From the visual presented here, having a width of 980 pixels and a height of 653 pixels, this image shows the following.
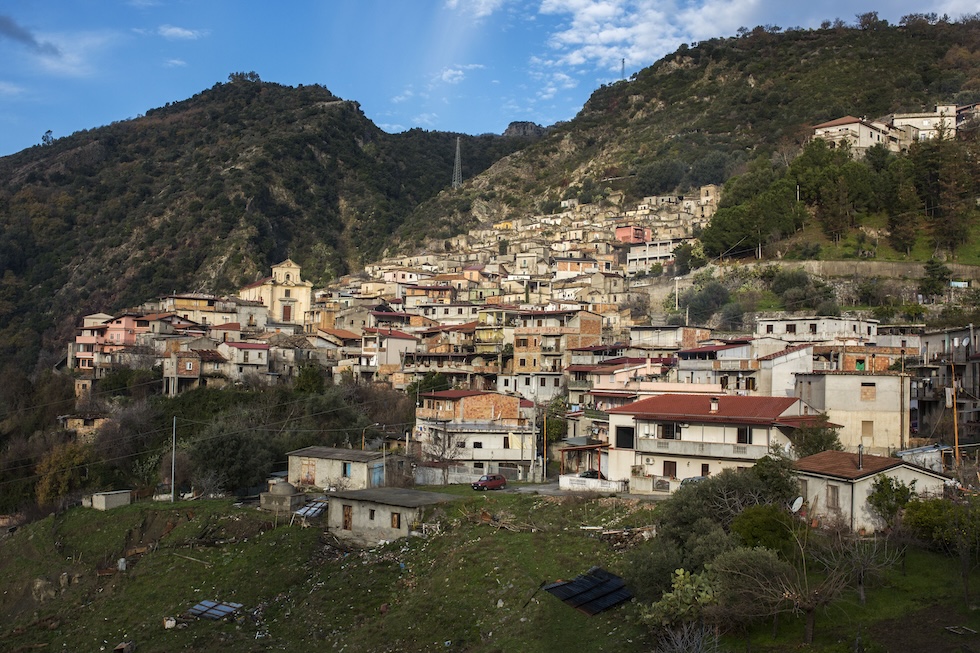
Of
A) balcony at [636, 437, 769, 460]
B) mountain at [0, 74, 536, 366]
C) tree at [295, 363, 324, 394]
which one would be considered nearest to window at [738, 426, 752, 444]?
balcony at [636, 437, 769, 460]

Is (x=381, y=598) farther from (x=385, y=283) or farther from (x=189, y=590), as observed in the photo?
(x=385, y=283)

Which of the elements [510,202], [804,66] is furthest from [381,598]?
[804,66]

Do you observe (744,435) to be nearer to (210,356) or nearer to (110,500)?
(110,500)

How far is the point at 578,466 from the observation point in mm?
35250

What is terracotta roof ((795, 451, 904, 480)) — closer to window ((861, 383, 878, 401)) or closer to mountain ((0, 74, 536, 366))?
window ((861, 383, 878, 401))

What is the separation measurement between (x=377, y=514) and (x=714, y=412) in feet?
37.4

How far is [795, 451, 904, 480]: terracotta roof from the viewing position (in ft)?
66.8

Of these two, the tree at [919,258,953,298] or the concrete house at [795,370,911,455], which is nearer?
the concrete house at [795,370,911,455]

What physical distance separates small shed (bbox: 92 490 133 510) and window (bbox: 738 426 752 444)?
2547cm

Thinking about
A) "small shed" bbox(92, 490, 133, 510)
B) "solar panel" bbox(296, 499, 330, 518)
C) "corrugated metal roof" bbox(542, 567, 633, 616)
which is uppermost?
"corrugated metal roof" bbox(542, 567, 633, 616)

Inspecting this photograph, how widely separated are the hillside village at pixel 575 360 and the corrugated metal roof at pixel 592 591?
575cm

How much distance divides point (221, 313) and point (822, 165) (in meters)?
48.5

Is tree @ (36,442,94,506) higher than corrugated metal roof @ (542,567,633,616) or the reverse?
the reverse

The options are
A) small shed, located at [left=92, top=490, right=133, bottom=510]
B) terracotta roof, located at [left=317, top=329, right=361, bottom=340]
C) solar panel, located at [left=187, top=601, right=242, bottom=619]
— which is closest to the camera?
solar panel, located at [left=187, top=601, right=242, bottom=619]
